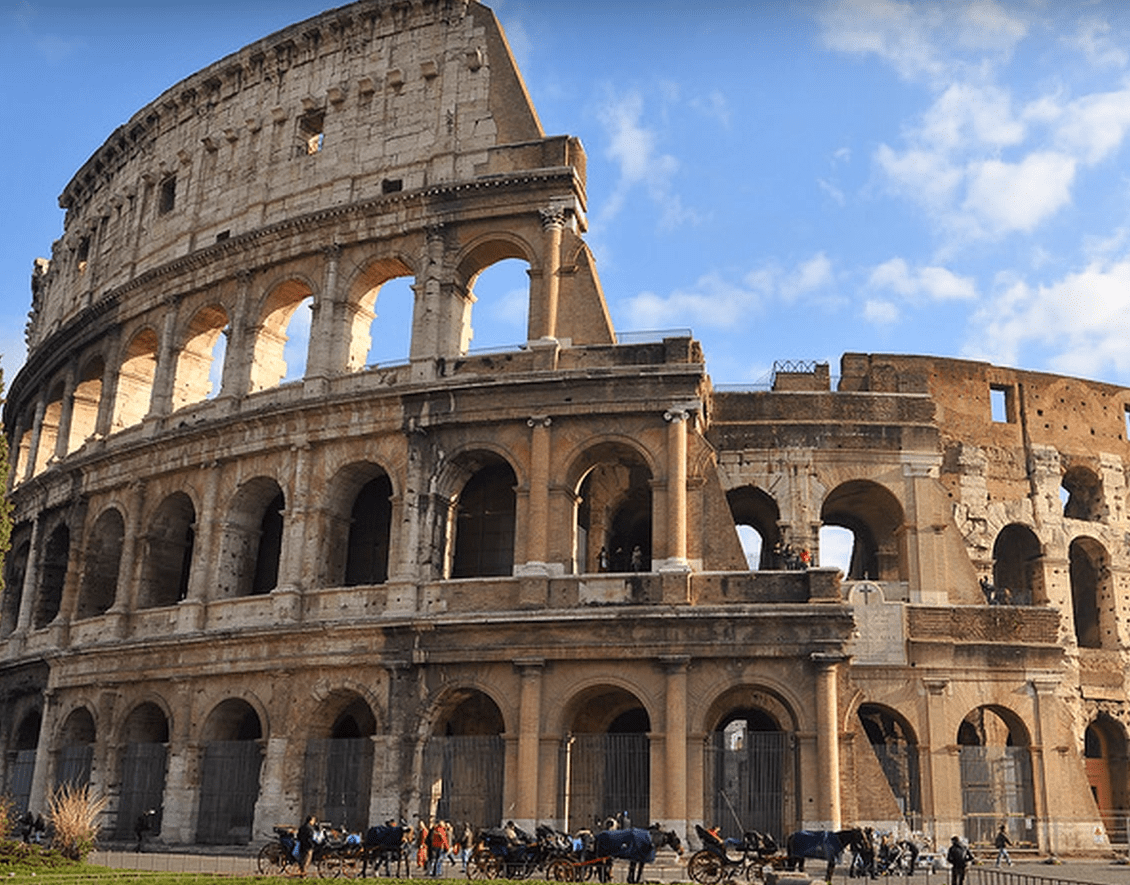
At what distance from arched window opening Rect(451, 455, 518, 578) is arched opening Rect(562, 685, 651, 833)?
3288 mm

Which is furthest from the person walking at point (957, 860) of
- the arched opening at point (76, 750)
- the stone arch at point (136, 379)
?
Answer: the stone arch at point (136, 379)

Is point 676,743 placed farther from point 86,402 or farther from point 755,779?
point 86,402

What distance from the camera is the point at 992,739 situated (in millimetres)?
22531

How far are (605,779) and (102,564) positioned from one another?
12581mm

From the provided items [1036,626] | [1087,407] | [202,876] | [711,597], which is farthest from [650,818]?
[1087,407]

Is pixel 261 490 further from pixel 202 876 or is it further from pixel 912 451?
pixel 912 451

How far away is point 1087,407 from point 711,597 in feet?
42.3

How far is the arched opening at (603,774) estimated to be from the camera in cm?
1744

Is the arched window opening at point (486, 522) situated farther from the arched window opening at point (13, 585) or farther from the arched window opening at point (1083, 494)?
the arched window opening at point (1083, 494)

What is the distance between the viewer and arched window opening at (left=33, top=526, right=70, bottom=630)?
2492 cm

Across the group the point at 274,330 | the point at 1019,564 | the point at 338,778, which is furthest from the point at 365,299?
the point at 1019,564

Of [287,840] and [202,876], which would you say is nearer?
[202,876]

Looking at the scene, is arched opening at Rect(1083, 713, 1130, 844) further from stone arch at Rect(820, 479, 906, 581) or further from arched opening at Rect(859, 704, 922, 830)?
stone arch at Rect(820, 479, 906, 581)

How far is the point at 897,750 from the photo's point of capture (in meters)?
21.6
